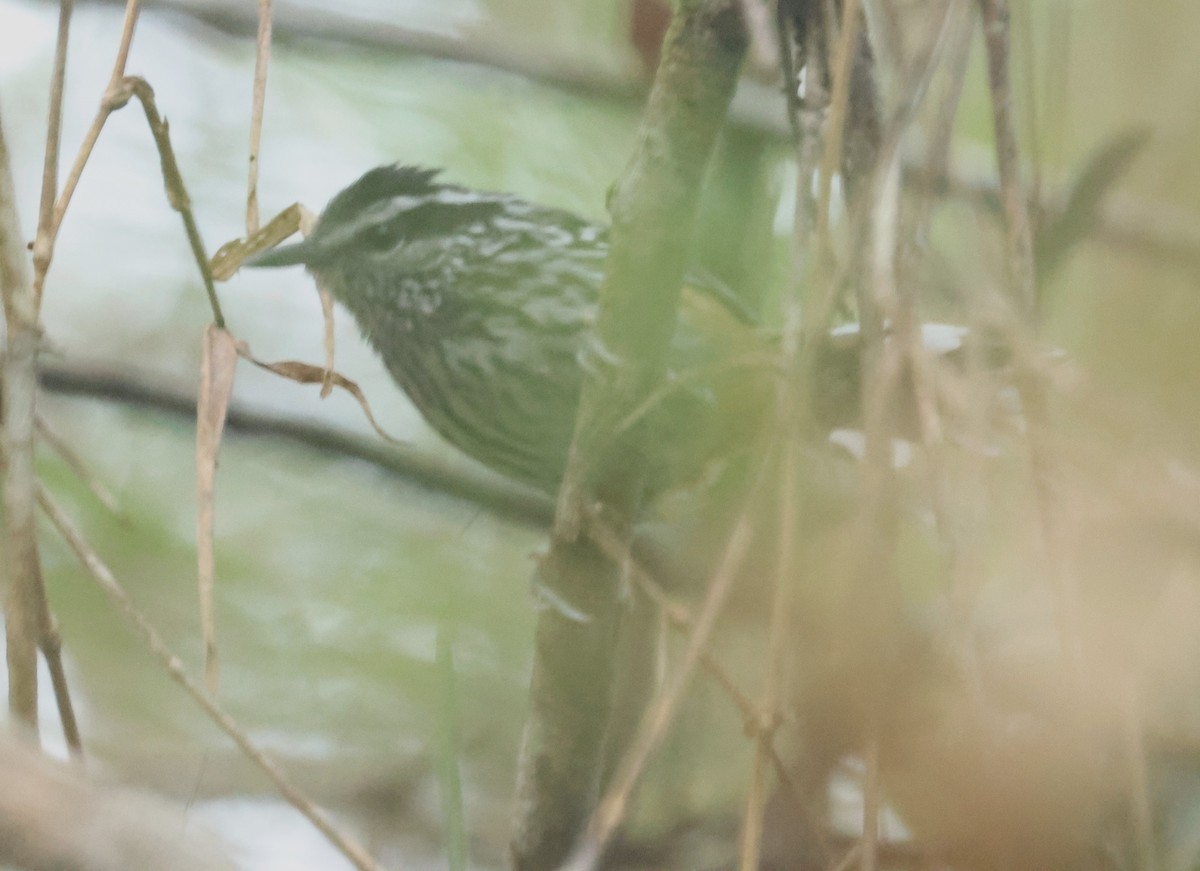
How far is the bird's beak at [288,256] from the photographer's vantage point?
35.8 inches

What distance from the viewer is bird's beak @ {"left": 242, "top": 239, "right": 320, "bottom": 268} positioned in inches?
35.8

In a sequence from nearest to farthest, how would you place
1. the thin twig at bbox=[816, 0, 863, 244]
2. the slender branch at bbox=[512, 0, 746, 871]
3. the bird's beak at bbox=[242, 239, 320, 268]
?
the thin twig at bbox=[816, 0, 863, 244]
the slender branch at bbox=[512, 0, 746, 871]
the bird's beak at bbox=[242, 239, 320, 268]

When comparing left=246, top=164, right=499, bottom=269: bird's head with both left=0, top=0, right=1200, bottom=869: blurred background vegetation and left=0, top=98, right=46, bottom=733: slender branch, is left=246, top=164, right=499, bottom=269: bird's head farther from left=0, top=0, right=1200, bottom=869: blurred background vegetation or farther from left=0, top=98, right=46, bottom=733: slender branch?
left=0, top=98, right=46, bottom=733: slender branch

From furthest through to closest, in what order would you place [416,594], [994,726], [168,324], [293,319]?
[168,324], [293,319], [416,594], [994,726]

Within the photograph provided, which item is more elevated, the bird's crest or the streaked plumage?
the bird's crest

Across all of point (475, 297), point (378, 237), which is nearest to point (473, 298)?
point (475, 297)

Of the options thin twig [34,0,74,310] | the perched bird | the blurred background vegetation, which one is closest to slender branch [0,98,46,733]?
thin twig [34,0,74,310]

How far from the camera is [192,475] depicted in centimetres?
121

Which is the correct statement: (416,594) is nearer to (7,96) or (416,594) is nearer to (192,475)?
(192,475)

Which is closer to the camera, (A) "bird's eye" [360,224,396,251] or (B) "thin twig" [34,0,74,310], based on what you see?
(B) "thin twig" [34,0,74,310]

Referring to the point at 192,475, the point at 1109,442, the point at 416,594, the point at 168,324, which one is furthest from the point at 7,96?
the point at 1109,442

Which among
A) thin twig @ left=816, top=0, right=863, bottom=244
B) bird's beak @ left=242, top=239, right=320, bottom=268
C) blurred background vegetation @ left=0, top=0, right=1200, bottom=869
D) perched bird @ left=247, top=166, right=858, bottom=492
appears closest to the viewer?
thin twig @ left=816, top=0, right=863, bottom=244

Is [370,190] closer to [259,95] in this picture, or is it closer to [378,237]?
[378,237]

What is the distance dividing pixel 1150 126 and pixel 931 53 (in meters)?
0.24
